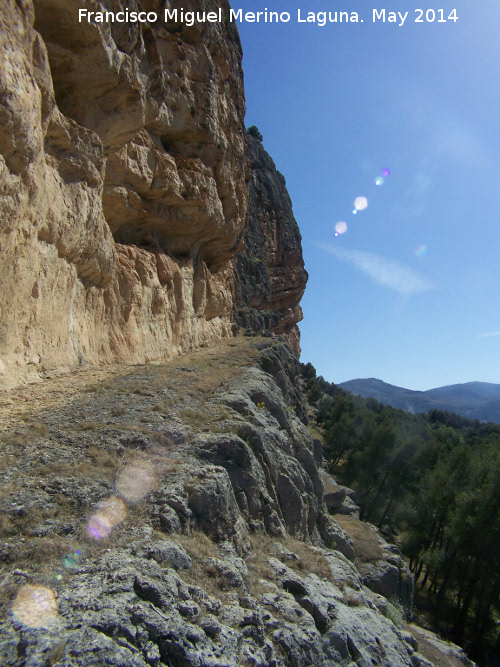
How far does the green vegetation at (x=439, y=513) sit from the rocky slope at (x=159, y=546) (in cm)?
1220

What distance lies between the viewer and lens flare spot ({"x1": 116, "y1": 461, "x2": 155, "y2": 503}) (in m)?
6.33

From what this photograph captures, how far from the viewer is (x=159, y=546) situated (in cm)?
532

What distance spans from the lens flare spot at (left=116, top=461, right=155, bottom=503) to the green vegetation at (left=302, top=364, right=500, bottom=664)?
Answer: 20.1 m

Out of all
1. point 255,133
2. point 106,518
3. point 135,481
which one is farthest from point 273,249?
point 106,518

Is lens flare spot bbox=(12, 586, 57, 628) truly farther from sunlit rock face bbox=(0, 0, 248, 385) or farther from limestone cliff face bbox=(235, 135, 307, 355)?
limestone cliff face bbox=(235, 135, 307, 355)

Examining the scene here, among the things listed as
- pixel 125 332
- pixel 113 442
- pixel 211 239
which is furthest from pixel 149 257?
pixel 113 442

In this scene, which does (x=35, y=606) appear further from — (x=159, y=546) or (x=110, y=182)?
(x=110, y=182)

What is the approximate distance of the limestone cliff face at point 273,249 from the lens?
152ft

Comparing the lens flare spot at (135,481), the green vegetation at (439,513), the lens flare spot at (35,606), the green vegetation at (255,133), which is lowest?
the green vegetation at (439,513)

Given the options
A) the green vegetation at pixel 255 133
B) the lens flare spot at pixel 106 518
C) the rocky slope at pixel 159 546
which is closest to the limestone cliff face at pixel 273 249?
the green vegetation at pixel 255 133

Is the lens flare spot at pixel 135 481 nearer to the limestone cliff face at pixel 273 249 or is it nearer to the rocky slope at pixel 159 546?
the rocky slope at pixel 159 546

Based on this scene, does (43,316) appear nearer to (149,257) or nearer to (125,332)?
(125,332)

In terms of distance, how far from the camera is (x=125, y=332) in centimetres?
1623

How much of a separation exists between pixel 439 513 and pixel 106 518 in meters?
27.7
